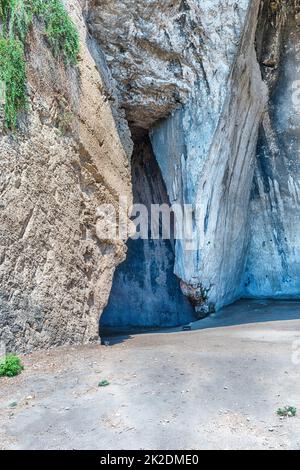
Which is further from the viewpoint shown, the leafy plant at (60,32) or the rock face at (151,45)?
the rock face at (151,45)

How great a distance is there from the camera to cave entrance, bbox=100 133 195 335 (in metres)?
11.0

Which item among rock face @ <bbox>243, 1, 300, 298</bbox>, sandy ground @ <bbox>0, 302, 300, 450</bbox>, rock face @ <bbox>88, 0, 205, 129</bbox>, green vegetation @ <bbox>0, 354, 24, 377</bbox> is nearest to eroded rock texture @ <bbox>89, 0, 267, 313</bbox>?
rock face @ <bbox>88, 0, 205, 129</bbox>

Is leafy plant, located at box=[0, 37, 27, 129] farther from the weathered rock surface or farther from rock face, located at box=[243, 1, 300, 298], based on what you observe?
rock face, located at box=[243, 1, 300, 298]

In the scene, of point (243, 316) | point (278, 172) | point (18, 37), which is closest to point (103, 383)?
point (18, 37)

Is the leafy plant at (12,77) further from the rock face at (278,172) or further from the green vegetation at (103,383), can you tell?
the rock face at (278,172)

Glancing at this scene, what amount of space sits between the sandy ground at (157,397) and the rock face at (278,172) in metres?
5.96

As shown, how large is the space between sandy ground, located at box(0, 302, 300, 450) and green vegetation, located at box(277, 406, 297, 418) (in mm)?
40

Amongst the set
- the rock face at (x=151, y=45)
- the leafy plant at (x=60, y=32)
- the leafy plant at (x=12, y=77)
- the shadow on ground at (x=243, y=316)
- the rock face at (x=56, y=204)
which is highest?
the rock face at (x=151, y=45)

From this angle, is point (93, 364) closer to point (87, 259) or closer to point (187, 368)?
point (187, 368)

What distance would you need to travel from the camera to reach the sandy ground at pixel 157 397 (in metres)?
2.83

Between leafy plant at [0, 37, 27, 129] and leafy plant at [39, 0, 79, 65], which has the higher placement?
leafy plant at [39, 0, 79, 65]

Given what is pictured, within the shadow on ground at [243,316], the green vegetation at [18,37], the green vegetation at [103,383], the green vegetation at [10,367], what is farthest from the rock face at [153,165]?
the green vegetation at [103,383]

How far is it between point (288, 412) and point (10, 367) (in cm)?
276

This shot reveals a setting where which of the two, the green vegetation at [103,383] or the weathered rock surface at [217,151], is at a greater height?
the weathered rock surface at [217,151]
